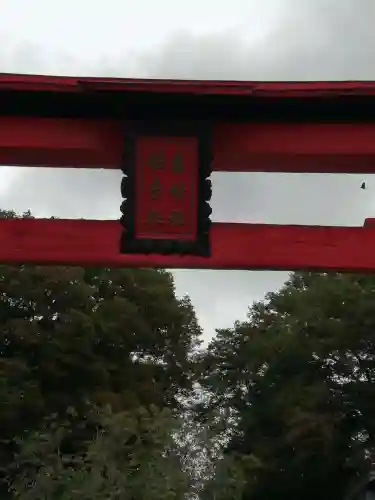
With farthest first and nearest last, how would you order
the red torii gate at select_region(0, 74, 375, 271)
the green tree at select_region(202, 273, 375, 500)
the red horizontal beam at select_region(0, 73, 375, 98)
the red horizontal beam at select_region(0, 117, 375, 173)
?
the green tree at select_region(202, 273, 375, 500) → the red horizontal beam at select_region(0, 117, 375, 173) → the red torii gate at select_region(0, 74, 375, 271) → the red horizontal beam at select_region(0, 73, 375, 98)

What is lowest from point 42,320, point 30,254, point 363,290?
point 30,254

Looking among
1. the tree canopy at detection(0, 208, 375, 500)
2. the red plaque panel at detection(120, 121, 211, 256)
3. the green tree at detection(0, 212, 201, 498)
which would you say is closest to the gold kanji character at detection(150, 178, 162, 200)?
the red plaque panel at detection(120, 121, 211, 256)

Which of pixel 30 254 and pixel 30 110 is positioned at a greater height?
pixel 30 110

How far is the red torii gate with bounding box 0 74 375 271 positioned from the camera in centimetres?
550

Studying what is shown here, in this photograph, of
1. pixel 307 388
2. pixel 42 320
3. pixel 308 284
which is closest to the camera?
pixel 42 320

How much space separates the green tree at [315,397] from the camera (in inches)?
894

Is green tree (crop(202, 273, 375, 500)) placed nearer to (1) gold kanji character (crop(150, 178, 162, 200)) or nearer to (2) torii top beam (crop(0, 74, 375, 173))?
(2) torii top beam (crop(0, 74, 375, 173))

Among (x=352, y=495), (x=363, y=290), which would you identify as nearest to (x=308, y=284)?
(x=363, y=290)

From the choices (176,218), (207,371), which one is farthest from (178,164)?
(207,371)

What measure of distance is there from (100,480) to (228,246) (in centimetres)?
573

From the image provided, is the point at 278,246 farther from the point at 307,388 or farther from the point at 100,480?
the point at 307,388

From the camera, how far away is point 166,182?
Result: 5582mm

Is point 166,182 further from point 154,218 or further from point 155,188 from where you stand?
point 154,218

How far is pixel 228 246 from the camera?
5.55 meters
